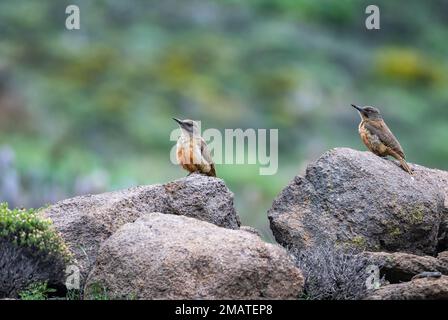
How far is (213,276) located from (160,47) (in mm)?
34293

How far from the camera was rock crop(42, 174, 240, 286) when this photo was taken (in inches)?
445

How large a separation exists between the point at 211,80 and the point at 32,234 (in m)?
29.3

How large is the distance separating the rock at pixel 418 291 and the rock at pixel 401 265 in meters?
0.69

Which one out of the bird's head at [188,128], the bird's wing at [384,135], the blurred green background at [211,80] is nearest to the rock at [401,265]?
the bird's wing at [384,135]

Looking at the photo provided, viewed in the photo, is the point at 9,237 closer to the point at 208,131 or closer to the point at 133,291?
the point at 133,291

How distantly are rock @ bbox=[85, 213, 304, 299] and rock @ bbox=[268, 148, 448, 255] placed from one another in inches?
51.4

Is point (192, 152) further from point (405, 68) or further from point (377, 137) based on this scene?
point (405, 68)

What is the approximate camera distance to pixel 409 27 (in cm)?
4734

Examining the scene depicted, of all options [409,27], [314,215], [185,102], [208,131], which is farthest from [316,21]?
[314,215]

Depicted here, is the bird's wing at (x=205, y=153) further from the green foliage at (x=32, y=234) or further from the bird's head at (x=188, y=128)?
the green foliage at (x=32, y=234)

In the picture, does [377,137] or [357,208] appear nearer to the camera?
[357,208]

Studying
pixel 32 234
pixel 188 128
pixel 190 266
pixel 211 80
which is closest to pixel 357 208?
pixel 188 128

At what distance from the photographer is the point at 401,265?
449 inches

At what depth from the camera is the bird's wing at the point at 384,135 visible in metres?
12.8
